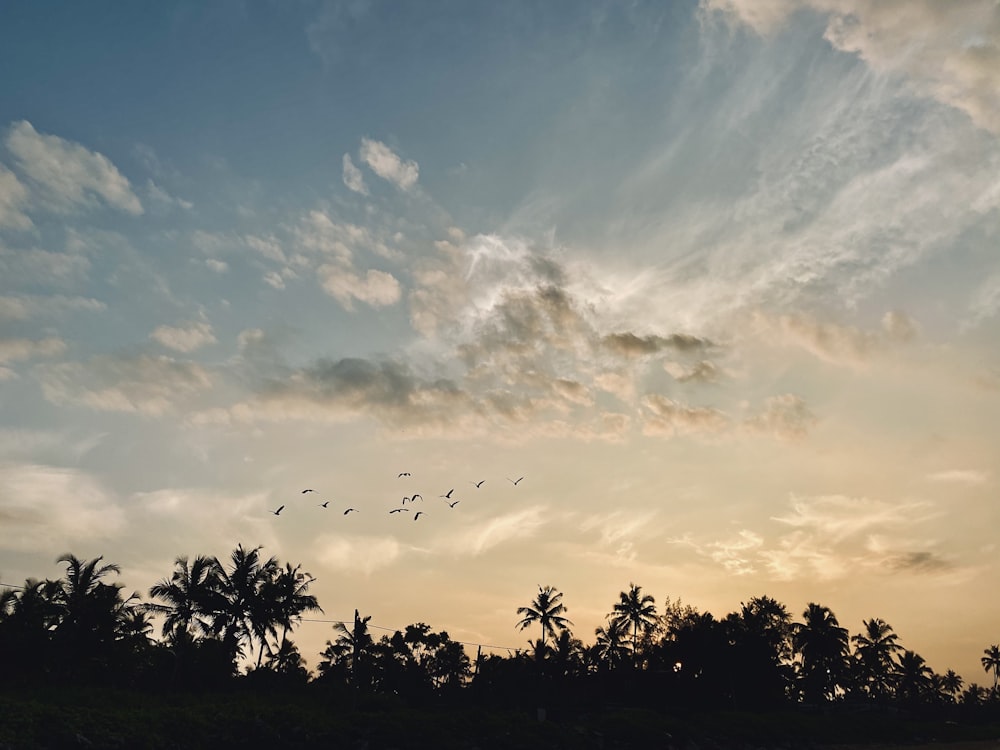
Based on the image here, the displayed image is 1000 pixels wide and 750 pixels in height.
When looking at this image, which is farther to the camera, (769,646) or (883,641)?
(883,641)

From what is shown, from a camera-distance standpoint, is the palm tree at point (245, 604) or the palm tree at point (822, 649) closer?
the palm tree at point (245, 604)

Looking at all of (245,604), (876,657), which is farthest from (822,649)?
(245,604)

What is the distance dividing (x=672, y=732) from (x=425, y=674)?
2589 centimetres

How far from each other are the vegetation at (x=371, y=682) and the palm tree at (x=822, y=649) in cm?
515

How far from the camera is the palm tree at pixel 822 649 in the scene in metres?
87.2

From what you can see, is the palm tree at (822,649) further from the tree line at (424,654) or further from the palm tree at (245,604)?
the palm tree at (245,604)

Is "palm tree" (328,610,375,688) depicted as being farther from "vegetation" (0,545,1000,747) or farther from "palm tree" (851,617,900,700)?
"palm tree" (851,617,900,700)

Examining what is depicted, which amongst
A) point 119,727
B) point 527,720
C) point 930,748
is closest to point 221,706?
point 119,727

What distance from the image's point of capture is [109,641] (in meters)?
43.3

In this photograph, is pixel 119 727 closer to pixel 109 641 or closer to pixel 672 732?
pixel 109 641

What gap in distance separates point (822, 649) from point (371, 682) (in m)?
58.1

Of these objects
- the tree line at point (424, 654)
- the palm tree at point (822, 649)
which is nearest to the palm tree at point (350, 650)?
the tree line at point (424, 654)

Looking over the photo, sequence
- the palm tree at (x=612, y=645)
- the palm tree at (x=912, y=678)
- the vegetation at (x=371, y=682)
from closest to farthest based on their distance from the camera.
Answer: the vegetation at (x=371, y=682) → the palm tree at (x=612, y=645) → the palm tree at (x=912, y=678)

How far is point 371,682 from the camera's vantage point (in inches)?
2489
